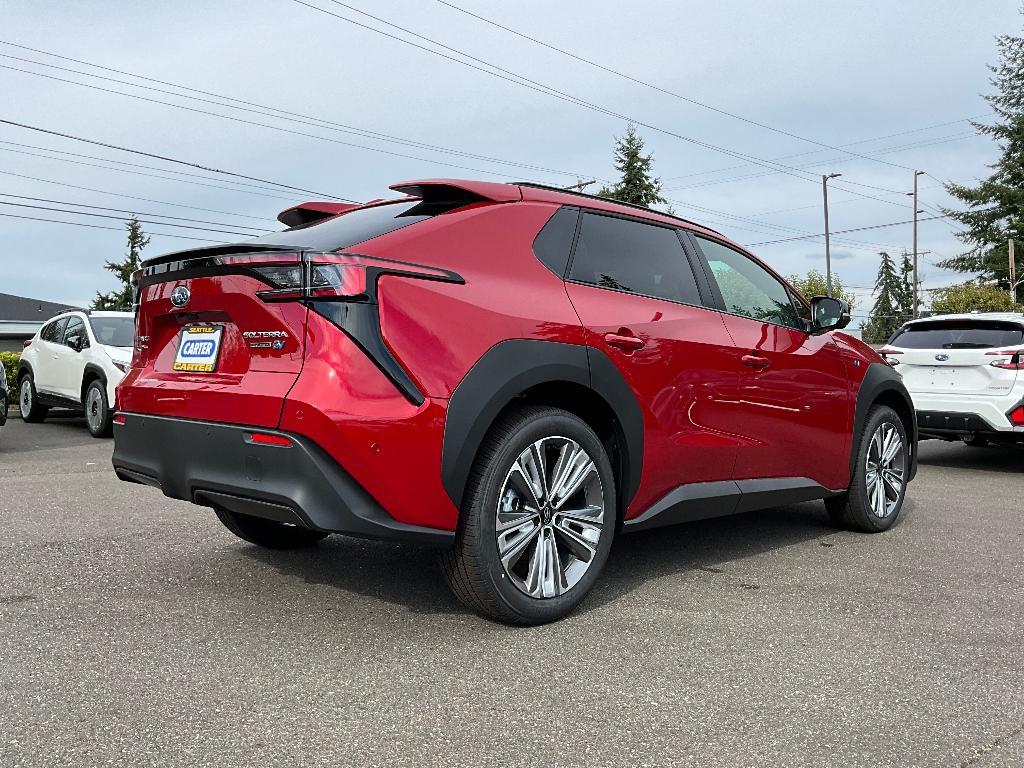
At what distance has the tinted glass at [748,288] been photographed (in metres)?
4.90

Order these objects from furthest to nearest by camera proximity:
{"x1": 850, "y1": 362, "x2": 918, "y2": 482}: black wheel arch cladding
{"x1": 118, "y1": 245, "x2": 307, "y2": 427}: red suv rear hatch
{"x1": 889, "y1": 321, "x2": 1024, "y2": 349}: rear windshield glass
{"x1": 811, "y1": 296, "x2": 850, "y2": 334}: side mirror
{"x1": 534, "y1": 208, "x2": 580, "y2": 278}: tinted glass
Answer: {"x1": 889, "y1": 321, "x2": 1024, "y2": 349}: rear windshield glass
{"x1": 850, "y1": 362, "x2": 918, "y2": 482}: black wheel arch cladding
{"x1": 811, "y1": 296, "x2": 850, "y2": 334}: side mirror
{"x1": 534, "y1": 208, "x2": 580, "y2": 278}: tinted glass
{"x1": 118, "y1": 245, "x2": 307, "y2": 427}: red suv rear hatch

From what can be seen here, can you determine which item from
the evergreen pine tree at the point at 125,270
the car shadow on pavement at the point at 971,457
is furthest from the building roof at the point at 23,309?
the car shadow on pavement at the point at 971,457

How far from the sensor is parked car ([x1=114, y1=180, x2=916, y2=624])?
130 inches

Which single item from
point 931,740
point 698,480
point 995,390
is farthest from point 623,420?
point 995,390

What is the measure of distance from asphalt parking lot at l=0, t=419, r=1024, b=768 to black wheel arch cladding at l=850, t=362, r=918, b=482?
2.29ft

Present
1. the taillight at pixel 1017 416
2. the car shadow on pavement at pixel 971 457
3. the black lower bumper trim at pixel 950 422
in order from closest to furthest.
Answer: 1. the taillight at pixel 1017 416
2. the black lower bumper trim at pixel 950 422
3. the car shadow on pavement at pixel 971 457

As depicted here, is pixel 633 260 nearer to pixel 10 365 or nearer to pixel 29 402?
pixel 29 402

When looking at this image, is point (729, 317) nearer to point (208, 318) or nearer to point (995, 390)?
point (208, 318)

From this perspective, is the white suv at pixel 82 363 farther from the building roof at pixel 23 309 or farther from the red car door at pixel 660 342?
the building roof at pixel 23 309

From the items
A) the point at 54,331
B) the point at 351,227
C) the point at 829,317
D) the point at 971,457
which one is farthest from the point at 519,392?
the point at 54,331

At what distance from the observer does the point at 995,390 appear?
891cm

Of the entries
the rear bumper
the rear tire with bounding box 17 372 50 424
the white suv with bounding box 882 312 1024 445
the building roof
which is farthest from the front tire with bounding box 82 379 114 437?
the building roof

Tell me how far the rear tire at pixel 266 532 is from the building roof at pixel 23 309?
159ft

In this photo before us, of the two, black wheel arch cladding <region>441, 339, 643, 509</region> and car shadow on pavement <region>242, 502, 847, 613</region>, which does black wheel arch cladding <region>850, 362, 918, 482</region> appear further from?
black wheel arch cladding <region>441, 339, 643, 509</region>
